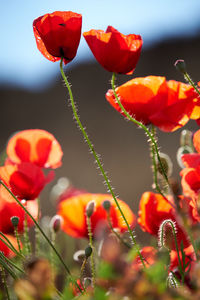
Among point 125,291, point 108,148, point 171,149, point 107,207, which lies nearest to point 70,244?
point 107,207

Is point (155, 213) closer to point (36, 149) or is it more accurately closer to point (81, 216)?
point (81, 216)

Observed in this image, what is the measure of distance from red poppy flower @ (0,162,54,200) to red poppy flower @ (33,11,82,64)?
0.21 metres

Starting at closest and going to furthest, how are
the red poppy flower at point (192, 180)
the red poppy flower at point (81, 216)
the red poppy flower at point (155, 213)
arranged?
the red poppy flower at point (192, 180) < the red poppy flower at point (155, 213) < the red poppy flower at point (81, 216)

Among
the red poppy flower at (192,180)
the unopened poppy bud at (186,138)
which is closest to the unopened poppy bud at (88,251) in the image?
the red poppy flower at (192,180)

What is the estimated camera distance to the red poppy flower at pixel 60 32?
0.70m

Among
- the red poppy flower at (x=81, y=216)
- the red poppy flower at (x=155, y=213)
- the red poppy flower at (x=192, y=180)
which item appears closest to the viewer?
the red poppy flower at (x=192, y=180)

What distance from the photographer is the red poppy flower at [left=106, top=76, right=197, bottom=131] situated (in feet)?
2.38

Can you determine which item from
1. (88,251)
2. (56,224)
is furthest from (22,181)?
(88,251)

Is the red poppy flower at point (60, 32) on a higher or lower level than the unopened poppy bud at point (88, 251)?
higher

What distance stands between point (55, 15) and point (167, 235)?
376 millimetres

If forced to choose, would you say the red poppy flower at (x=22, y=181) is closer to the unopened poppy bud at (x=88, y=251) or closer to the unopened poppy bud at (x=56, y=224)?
the unopened poppy bud at (x=56, y=224)

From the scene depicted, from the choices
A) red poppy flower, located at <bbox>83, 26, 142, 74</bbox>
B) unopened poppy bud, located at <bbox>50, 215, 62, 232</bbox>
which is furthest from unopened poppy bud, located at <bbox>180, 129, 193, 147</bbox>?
unopened poppy bud, located at <bbox>50, 215, 62, 232</bbox>

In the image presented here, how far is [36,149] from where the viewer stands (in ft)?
3.15

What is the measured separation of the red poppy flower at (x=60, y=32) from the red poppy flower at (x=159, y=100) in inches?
3.8
